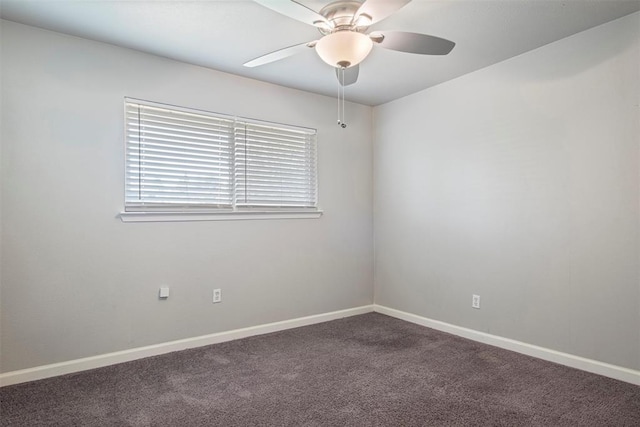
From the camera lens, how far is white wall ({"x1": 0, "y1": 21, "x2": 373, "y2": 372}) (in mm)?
2496

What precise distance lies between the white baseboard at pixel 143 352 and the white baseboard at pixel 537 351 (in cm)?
99

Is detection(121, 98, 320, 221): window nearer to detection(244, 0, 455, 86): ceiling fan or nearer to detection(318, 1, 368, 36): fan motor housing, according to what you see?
detection(244, 0, 455, 86): ceiling fan

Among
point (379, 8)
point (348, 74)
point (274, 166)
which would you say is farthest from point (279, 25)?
point (274, 166)

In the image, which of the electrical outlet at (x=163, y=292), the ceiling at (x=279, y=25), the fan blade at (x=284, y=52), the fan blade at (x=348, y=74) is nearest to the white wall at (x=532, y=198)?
the ceiling at (x=279, y=25)

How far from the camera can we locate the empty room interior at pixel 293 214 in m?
2.28

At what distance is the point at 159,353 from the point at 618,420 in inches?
122

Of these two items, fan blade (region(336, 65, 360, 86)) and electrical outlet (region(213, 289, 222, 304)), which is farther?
electrical outlet (region(213, 289, 222, 304))

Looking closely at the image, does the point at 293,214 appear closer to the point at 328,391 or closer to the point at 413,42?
the point at 328,391

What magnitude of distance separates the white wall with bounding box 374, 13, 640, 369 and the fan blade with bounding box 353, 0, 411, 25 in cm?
175

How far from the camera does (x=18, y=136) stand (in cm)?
249

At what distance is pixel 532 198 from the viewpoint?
296cm

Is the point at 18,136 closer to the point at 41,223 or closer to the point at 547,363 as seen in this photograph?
the point at 41,223

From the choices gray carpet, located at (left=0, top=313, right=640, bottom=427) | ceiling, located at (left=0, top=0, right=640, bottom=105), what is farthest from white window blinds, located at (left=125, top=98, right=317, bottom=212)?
gray carpet, located at (left=0, top=313, right=640, bottom=427)

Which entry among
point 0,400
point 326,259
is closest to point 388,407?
point 326,259
